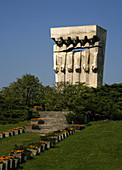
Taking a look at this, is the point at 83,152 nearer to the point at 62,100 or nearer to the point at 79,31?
the point at 62,100

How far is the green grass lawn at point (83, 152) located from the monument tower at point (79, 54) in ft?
23.6

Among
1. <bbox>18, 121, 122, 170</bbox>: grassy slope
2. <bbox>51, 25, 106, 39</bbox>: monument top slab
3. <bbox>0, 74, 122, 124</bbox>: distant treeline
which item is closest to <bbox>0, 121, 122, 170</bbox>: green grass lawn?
<bbox>18, 121, 122, 170</bbox>: grassy slope

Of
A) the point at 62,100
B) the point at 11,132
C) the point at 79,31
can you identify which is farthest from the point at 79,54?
the point at 11,132

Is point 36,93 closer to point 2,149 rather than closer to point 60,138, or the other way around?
point 60,138

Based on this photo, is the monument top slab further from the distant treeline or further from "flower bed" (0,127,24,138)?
"flower bed" (0,127,24,138)

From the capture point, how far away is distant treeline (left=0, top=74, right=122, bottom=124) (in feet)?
70.8

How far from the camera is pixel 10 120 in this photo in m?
23.1

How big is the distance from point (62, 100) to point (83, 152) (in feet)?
35.3

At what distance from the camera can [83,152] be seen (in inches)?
517

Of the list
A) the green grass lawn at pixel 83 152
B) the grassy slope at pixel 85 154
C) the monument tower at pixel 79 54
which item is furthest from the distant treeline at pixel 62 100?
the grassy slope at pixel 85 154

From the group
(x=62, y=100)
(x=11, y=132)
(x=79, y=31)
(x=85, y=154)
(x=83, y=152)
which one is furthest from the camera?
(x=79, y=31)

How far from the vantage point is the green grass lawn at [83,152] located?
11305mm

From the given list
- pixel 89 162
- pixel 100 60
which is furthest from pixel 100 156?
pixel 100 60

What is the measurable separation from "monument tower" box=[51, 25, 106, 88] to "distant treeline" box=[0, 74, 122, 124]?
1.12 metres
